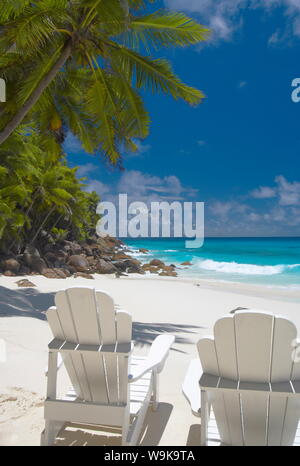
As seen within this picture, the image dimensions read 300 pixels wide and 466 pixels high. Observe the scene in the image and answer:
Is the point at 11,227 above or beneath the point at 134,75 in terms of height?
beneath

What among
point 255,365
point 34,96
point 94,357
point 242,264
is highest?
point 34,96

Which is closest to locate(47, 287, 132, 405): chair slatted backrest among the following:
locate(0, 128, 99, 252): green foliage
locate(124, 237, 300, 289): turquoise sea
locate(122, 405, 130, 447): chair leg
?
locate(122, 405, 130, 447): chair leg

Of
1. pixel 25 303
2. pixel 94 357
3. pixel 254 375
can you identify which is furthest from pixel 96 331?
pixel 25 303

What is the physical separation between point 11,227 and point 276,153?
64462 mm

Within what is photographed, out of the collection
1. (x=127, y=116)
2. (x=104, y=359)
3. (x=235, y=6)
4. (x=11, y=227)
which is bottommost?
(x=104, y=359)

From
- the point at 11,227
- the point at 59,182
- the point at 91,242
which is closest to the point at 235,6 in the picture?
the point at 91,242

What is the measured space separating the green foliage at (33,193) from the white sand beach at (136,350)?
13.1 ft

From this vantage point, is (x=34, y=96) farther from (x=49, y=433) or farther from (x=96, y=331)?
(x=49, y=433)

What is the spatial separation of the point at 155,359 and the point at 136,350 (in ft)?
9.39

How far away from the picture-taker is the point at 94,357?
2873 mm

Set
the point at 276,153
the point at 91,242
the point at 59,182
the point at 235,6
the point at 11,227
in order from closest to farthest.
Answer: the point at 11,227
the point at 59,182
the point at 91,242
the point at 235,6
the point at 276,153

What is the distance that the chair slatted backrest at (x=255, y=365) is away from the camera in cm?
227

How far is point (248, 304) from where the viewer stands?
11773 mm

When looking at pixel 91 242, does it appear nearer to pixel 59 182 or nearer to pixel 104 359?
pixel 59 182
